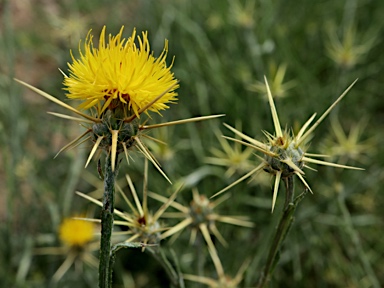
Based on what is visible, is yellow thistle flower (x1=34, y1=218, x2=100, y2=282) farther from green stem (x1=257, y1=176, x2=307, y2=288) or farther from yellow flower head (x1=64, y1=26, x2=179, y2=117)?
yellow flower head (x1=64, y1=26, x2=179, y2=117)

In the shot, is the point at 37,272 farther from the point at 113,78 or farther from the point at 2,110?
the point at 113,78

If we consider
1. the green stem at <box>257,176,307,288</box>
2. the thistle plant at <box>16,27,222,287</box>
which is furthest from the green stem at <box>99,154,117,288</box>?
the green stem at <box>257,176,307,288</box>

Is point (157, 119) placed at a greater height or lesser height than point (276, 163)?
greater

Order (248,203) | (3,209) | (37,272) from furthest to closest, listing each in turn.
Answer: (3,209) → (37,272) → (248,203)

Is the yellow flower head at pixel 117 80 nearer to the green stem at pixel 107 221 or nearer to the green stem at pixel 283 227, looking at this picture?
the green stem at pixel 107 221

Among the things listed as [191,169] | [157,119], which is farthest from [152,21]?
[191,169]

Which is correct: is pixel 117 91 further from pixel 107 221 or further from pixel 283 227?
pixel 283 227
